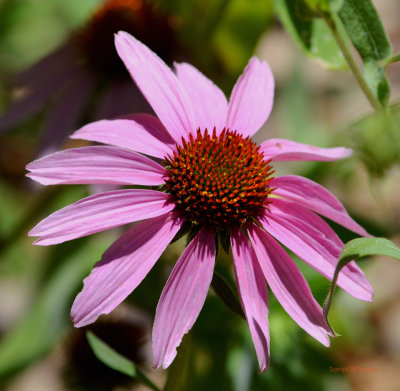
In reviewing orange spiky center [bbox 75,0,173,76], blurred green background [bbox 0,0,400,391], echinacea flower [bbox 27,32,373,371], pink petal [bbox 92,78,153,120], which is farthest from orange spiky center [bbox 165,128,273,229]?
orange spiky center [bbox 75,0,173,76]

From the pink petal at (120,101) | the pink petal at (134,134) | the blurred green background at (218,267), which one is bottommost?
the blurred green background at (218,267)

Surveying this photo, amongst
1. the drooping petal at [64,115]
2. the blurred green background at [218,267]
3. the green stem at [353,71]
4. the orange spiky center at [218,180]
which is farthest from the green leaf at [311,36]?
the drooping petal at [64,115]

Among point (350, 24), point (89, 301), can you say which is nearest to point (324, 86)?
point (350, 24)

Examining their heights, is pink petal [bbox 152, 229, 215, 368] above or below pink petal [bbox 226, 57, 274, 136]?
below

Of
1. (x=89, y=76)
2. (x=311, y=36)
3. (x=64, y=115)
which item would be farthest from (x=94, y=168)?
(x=89, y=76)

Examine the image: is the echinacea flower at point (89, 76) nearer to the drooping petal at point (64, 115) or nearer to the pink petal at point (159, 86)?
the drooping petal at point (64, 115)

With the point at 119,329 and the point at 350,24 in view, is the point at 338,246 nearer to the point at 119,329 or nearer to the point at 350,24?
the point at 350,24

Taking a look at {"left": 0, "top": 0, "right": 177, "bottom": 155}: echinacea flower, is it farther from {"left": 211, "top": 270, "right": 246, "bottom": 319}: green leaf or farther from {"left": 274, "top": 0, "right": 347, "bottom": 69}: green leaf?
{"left": 211, "top": 270, "right": 246, "bottom": 319}: green leaf
